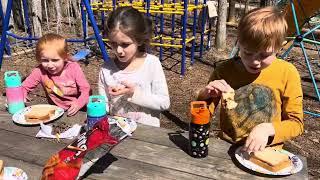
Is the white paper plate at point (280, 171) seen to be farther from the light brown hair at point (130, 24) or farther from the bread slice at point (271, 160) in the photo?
the light brown hair at point (130, 24)

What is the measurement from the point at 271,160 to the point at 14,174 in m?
1.10

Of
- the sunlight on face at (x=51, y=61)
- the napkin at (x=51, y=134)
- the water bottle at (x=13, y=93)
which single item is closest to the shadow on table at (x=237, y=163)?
the napkin at (x=51, y=134)

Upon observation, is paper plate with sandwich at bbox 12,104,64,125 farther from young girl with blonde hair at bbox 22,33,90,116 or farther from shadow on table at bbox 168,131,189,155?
shadow on table at bbox 168,131,189,155

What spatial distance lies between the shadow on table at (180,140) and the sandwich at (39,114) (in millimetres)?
746

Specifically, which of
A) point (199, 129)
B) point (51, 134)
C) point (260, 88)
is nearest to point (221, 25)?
point (260, 88)

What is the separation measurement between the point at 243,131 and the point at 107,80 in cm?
99

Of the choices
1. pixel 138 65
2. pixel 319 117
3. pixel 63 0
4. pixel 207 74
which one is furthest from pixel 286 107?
pixel 63 0

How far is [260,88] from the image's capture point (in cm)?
192

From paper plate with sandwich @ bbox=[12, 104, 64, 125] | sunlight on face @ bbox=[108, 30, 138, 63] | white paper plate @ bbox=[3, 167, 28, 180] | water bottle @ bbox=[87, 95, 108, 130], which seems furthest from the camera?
sunlight on face @ bbox=[108, 30, 138, 63]

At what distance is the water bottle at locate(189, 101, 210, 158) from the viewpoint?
1608 mm

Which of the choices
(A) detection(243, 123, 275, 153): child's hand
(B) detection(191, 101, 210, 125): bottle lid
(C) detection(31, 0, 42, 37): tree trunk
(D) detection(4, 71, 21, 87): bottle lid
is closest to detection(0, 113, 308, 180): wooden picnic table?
(A) detection(243, 123, 275, 153): child's hand

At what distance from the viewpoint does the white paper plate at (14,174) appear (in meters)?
1.56

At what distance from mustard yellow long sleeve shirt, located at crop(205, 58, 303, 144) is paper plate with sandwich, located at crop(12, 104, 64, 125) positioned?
101cm

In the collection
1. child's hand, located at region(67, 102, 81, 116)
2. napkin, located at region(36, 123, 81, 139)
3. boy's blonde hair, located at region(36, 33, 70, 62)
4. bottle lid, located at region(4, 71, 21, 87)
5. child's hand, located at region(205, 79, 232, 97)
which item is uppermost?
boy's blonde hair, located at region(36, 33, 70, 62)
